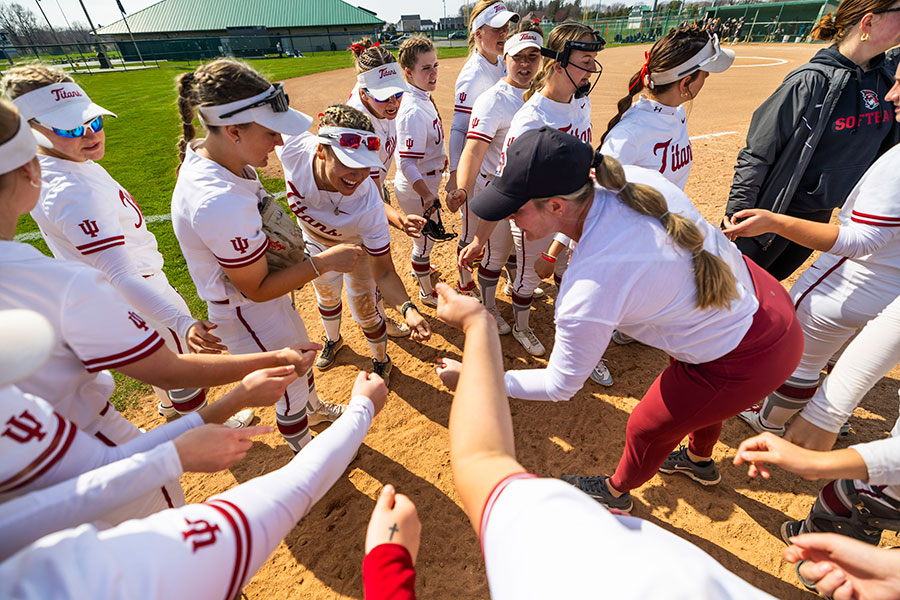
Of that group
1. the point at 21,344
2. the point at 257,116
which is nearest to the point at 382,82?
the point at 257,116

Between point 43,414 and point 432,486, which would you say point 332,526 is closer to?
point 432,486

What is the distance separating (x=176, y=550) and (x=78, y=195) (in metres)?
2.45

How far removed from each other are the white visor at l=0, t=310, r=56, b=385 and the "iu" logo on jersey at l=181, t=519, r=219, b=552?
525 millimetres

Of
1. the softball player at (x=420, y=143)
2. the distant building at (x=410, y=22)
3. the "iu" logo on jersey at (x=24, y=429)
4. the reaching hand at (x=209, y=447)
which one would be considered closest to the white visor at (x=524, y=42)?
the softball player at (x=420, y=143)

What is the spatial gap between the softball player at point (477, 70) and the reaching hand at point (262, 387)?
9.96 feet

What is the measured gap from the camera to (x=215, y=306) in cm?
265

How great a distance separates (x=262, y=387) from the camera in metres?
1.94

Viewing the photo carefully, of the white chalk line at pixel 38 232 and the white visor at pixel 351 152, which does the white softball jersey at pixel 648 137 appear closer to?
the white visor at pixel 351 152

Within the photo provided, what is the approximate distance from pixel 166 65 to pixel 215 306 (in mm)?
43631

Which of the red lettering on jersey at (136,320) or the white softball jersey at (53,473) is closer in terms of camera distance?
the white softball jersey at (53,473)

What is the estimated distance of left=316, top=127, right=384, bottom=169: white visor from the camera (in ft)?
9.17

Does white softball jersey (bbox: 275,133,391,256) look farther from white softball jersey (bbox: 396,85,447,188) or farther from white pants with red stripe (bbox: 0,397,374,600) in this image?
white pants with red stripe (bbox: 0,397,374,600)

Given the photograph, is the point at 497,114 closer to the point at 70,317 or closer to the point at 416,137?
the point at 416,137

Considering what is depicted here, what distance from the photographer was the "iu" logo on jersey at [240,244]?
2.28m
